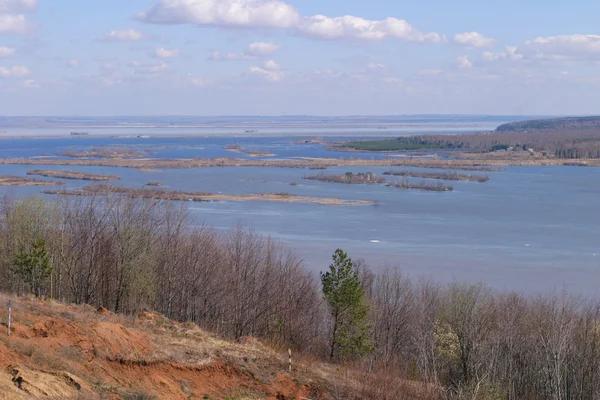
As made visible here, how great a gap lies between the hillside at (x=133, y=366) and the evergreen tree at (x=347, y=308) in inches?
147

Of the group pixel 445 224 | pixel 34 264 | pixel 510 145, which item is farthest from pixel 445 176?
pixel 34 264

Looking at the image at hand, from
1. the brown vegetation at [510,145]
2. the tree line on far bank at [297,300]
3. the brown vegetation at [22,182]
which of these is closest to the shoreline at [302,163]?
the brown vegetation at [510,145]

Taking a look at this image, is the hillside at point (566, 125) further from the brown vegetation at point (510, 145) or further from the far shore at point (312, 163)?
the far shore at point (312, 163)

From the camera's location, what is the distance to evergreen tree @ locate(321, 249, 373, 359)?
61.0ft

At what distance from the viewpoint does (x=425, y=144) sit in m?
123

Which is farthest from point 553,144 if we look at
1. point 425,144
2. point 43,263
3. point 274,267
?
point 43,263

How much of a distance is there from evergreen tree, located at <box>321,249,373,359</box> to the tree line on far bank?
4 cm

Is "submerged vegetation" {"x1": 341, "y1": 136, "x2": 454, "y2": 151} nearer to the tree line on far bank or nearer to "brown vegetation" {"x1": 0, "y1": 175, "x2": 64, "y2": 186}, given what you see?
"brown vegetation" {"x1": 0, "y1": 175, "x2": 64, "y2": 186}

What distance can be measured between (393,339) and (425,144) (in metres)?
102

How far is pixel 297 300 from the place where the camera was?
2397 cm

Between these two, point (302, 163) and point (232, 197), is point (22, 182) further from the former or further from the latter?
point (302, 163)

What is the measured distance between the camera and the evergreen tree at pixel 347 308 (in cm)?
1859

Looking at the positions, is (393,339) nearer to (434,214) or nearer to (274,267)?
(274,267)

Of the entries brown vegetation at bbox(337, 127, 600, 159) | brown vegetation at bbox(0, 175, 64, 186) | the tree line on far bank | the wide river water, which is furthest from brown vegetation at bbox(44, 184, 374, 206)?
brown vegetation at bbox(337, 127, 600, 159)
